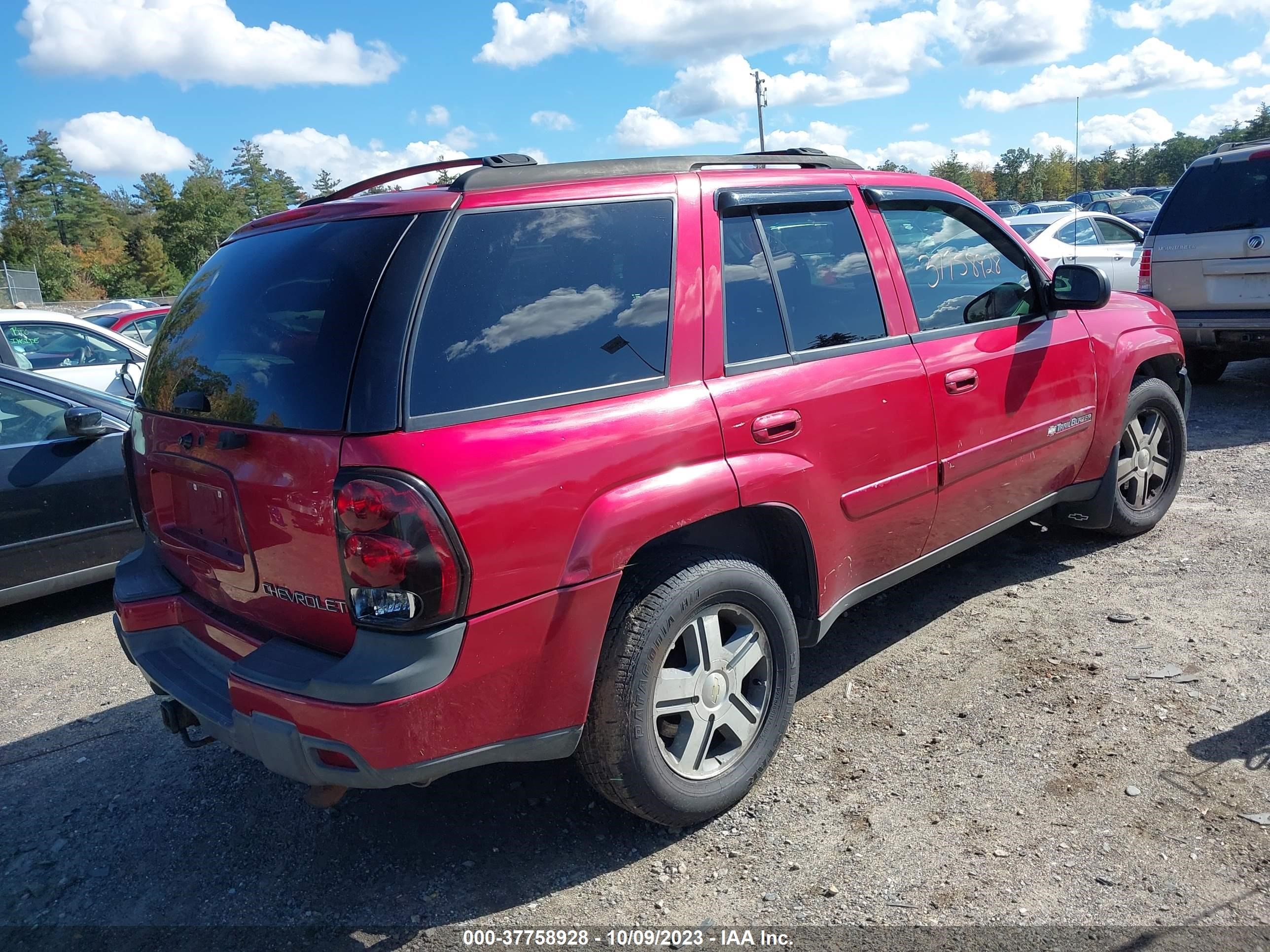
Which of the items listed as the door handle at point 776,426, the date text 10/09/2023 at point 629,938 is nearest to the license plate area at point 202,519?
the date text 10/09/2023 at point 629,938

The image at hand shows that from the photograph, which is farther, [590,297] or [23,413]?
[23,413]

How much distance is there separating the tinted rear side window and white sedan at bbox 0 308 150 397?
6.50 m

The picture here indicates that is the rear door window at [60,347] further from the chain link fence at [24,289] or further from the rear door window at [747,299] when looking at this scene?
the chain link fence at [24,289]

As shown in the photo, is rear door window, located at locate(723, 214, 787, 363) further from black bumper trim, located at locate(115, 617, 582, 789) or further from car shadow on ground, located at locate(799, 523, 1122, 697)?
car shadow on ground, located at locate(799, 523, 1122, 697)

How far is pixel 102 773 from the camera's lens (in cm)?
359

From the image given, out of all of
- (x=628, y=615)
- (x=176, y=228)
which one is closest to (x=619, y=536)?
(x=628, y=615)

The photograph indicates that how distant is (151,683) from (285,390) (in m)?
1.12

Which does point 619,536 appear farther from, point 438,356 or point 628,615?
point 438,356

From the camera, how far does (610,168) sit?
9.62ft

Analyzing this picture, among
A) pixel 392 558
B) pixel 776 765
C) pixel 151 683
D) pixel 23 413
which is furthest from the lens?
pixel 23 413

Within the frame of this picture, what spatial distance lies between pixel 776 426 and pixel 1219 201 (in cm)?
699

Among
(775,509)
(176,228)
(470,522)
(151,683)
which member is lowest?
(151,683)

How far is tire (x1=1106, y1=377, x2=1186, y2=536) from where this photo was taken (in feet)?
16.2

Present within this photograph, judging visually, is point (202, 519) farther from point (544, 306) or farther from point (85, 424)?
point (85, 424)
